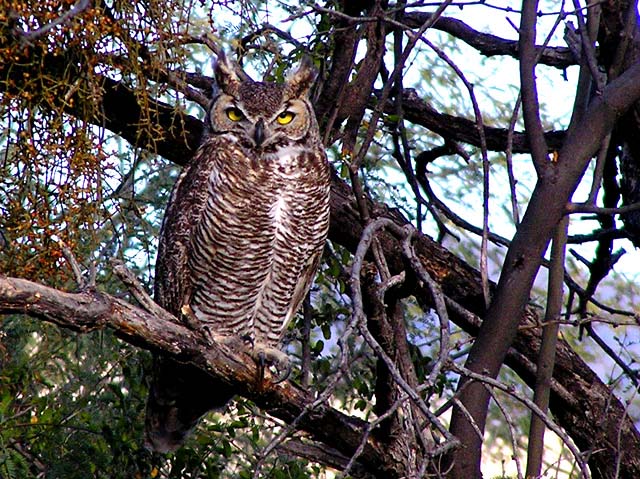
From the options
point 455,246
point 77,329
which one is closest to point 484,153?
point 77,329

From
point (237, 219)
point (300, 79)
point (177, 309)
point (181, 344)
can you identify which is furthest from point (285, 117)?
point (181, 344)

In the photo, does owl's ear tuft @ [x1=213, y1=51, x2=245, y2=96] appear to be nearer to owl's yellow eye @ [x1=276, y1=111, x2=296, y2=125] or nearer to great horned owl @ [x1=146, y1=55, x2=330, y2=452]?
great horned owl @ [x1=146, y1=55, x2=330, y2=452]

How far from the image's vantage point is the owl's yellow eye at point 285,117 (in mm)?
2962

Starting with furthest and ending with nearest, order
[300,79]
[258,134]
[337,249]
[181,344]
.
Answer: [337,249] < [300,79] < [258,134] < [181,344]

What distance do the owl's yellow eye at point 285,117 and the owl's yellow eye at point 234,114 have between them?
114 mm

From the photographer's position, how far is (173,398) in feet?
9.91

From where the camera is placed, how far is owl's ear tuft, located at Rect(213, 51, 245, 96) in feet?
9.75

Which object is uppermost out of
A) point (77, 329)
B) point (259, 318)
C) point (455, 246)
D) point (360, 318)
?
point (455, 246)

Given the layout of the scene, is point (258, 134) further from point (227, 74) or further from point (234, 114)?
point (227, 74)

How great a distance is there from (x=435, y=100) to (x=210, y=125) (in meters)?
1.75

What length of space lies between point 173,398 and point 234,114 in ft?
2.94

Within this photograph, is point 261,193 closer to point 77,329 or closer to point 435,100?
point 77,329

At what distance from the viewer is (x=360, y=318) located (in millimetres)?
1935

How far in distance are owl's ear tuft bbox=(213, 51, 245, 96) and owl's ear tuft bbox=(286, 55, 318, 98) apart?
0.16 m
